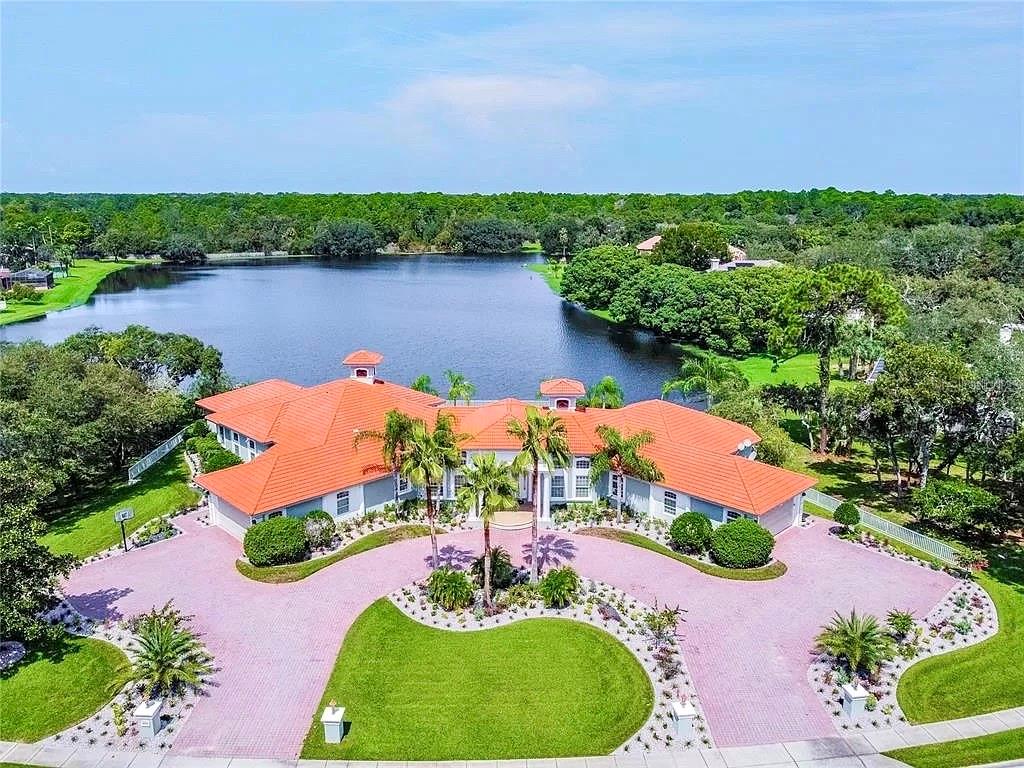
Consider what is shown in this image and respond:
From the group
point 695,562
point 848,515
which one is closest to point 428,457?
point 695,562

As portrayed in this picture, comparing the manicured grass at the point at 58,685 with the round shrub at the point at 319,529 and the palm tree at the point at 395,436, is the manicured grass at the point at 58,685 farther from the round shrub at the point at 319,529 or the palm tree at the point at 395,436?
the palm tree at the point at 395,436

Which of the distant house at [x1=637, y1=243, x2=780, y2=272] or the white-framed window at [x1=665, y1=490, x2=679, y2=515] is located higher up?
the distant house at [x1=637, y1=243, x2=780, y2=272]

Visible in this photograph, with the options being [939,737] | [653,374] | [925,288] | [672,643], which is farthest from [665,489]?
[925,288]

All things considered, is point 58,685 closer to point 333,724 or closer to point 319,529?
point 333,724

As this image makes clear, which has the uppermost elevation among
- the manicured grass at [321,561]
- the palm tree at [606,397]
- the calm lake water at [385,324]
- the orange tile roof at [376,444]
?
the orange tile roof at [376,444]

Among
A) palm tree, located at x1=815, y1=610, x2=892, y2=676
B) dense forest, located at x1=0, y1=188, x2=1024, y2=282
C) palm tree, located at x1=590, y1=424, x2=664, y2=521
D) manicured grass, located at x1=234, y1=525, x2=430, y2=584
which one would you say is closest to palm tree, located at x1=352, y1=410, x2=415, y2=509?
manicured grass, located at x1=234, y1=525, x2=430, y2=584

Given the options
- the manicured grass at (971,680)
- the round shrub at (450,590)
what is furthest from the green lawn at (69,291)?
the manicured grass at (971,680)

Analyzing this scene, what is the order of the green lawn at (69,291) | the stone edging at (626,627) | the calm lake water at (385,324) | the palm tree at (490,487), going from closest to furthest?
the stone edging at (626,627) → the palm tree at (490,487) → the calm lake water at (385,324) → the green lawn at (69,291)

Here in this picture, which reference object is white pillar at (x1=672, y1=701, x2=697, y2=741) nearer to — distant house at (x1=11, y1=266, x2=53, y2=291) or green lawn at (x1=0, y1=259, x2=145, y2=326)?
green lawn at (x1=0, y1=259, x2=145, y2=326)
